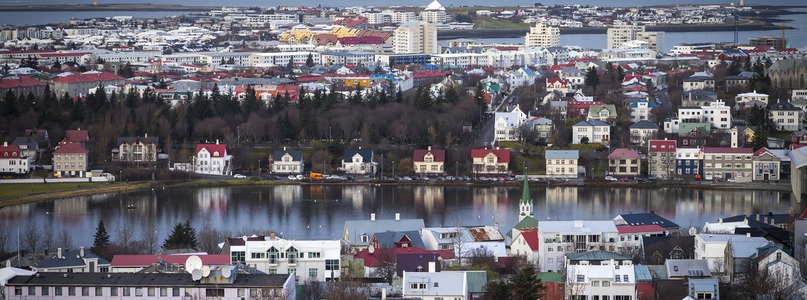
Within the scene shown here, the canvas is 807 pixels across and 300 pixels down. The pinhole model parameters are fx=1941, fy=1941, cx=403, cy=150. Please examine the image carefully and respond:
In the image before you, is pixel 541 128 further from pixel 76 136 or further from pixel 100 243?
pixel 100 243

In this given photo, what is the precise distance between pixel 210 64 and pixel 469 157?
14.5 m

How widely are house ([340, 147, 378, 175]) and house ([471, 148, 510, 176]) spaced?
0.95m

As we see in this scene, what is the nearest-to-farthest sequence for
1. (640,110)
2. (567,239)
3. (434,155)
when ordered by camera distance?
(567,239)
(434,155)
(640,110)

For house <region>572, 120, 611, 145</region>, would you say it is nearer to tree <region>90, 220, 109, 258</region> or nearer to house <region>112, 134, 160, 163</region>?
house <region>112, 134, 160, 163</region>

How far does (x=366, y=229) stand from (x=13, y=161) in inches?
259

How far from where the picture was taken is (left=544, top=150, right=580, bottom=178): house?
58.7 feet

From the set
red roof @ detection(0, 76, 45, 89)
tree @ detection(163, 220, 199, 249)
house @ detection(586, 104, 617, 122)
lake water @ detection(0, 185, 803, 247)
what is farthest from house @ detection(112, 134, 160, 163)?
tree @ detection(163, 220, 199, 249)

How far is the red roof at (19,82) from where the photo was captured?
81.8 feet

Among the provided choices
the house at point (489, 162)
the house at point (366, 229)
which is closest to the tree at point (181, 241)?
the house at point (366, 229)

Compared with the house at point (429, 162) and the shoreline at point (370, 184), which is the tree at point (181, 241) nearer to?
the shoreline at point (370, 184)

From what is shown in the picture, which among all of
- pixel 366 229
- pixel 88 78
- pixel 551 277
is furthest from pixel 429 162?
pixel 88 78

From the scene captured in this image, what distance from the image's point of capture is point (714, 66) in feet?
90.9

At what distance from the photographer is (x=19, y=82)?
25.6 m

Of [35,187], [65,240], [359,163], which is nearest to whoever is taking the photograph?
[65,240]
